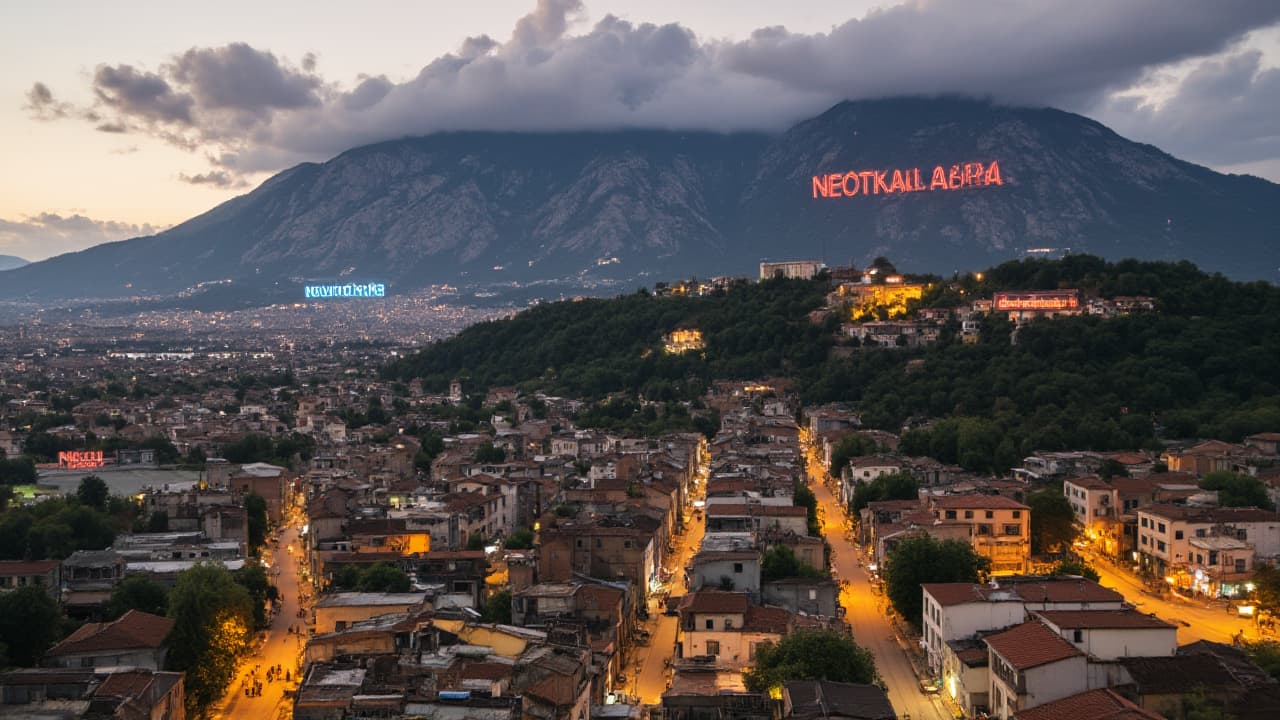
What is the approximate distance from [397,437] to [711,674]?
42058 mm

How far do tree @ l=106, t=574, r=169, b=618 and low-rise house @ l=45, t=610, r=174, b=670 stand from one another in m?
3.25

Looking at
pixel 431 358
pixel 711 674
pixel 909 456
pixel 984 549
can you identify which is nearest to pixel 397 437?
Answer: pixel 909 456

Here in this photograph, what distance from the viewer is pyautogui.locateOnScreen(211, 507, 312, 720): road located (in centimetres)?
2553

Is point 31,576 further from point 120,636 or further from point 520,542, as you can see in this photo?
point 520,542

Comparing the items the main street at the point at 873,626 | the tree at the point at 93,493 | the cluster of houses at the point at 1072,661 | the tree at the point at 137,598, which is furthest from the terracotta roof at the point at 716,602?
the tree at the point at 93,493

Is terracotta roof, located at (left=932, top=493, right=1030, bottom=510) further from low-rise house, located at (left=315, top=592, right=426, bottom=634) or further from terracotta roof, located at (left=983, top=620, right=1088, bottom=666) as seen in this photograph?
low-rise house, located at (left=315, top=592, right=426, bottom=634)

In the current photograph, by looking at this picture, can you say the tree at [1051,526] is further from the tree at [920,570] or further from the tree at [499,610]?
the tree at [499,610]

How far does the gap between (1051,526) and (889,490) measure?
6.66 m

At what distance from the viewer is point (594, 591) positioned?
28531 millimetres

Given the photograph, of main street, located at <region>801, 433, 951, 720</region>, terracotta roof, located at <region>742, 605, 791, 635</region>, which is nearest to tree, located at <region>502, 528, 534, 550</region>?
main street, located at <region>801, 433, 951, 720</region>

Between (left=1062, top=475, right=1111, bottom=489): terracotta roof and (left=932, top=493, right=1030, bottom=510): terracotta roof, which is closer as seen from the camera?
(left=932, top=493, right=1030, bottom=510): terracotta roof

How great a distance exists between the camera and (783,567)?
106ft

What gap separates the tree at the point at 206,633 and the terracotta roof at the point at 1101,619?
16028 millimetres

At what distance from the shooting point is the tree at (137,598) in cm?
2922
